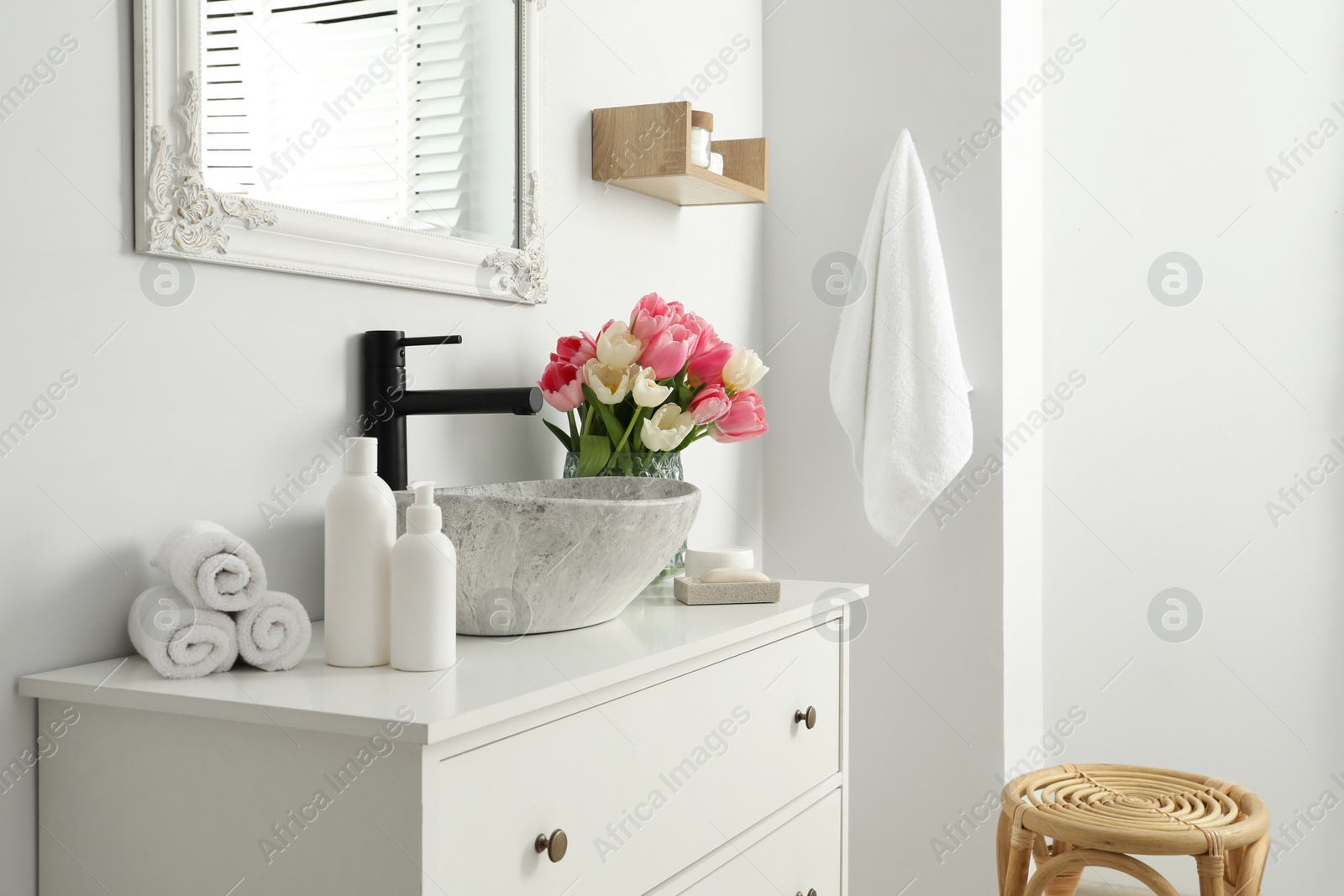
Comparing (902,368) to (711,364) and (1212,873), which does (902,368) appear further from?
(1212,873)

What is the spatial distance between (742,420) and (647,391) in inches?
6.7

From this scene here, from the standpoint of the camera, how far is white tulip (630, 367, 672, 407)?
50.4 inches

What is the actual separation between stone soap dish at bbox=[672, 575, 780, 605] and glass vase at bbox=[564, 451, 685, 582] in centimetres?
8

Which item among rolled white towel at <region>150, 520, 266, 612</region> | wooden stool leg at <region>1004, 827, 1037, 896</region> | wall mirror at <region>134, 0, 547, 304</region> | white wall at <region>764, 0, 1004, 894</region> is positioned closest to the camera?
rolled white towel at <region>150, 520, 266, 612</region>

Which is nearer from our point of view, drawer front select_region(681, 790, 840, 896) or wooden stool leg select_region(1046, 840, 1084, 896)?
drawer front select_region(681, 790, 840, 896)

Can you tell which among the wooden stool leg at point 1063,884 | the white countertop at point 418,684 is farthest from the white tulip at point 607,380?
the wooden stool leg at point 1063,884

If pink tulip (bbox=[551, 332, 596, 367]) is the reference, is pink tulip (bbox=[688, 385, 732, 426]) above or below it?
below

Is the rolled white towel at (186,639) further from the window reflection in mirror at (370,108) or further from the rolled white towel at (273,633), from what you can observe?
the window reflection in mirror at (370,108)

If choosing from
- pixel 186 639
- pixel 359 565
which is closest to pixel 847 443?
pixel 359 565

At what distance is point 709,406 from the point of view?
1340mm

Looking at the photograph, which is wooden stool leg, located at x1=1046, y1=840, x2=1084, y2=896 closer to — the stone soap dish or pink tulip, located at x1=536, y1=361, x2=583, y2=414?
the stone soap dish

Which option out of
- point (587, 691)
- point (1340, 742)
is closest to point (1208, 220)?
point (1340, 742)

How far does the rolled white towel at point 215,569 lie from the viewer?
83 centimetres

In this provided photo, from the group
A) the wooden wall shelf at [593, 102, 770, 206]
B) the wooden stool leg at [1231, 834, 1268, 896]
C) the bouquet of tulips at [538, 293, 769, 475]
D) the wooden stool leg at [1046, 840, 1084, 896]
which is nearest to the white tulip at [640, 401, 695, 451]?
the bouquet of tulips at [538, 293, 769, 475]
